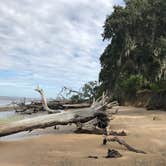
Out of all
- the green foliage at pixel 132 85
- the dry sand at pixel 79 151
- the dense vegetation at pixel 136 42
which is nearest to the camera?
the dry sand at pixel 79 151

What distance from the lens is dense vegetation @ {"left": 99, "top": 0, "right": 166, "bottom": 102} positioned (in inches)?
1400

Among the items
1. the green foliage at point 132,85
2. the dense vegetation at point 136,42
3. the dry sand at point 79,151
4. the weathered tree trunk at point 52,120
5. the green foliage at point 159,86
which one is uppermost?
the dense vegetation at point 136,42

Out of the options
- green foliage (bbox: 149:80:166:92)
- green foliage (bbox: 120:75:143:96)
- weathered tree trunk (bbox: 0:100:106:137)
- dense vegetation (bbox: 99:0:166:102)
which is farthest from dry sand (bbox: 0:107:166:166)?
dense vegetation (bbox: 99:0:166:102)

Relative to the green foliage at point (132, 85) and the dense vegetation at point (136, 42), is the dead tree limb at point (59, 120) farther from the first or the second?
the dense vegetation at point (136, 42)

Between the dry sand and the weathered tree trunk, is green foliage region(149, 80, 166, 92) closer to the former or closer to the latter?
the weathered tree trunk

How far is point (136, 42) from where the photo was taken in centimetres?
3747

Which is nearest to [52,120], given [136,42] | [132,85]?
[132,85]

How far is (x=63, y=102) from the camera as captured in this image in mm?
39156

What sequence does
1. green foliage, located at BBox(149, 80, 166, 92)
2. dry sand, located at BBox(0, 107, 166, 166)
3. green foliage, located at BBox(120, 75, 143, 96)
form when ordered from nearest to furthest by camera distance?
dry sand, located at BBox(0, 107, 166, 166), green foliage, located at BBox(149, 80, 166, 92), green foliage, located at BBox(120, 75, 143, 96)

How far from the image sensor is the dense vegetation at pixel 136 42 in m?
35.6

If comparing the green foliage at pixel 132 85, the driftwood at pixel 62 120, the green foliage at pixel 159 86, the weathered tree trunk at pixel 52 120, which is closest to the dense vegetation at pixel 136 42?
the green foliage at pixel 132 85

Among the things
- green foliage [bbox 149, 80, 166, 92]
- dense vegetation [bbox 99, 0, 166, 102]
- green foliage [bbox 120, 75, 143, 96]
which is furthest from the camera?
dense vegetation [bbox 99, 0, 166, 102]

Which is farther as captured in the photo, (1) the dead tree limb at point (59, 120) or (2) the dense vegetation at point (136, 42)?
(2) the dense vegetation at point (136, 42)

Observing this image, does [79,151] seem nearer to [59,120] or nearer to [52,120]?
[52,120]
